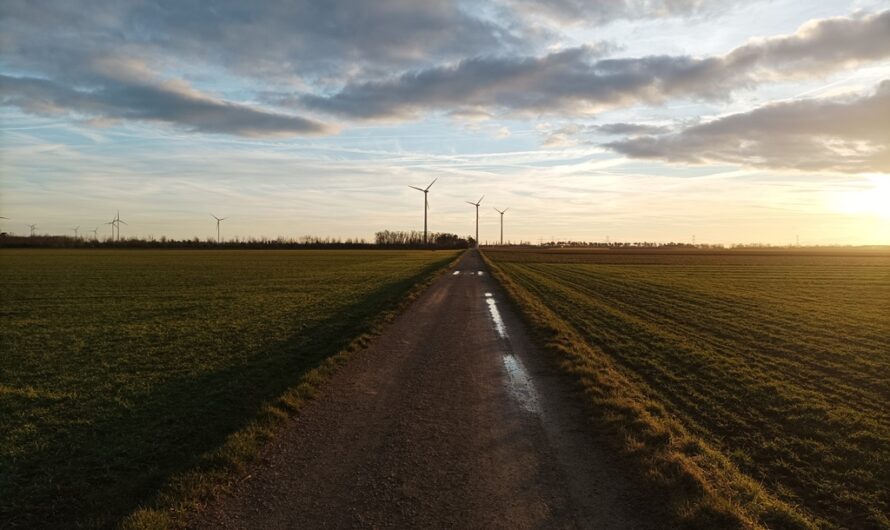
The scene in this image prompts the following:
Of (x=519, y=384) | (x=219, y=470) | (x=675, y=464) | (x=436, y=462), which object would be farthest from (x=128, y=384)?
(x=675, y=464)

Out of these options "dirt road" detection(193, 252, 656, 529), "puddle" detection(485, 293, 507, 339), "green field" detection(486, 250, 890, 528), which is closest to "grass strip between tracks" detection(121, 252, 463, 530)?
"dirt road" detection(193, 252, 656, 529)

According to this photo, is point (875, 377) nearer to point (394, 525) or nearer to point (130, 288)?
point (394, 525)

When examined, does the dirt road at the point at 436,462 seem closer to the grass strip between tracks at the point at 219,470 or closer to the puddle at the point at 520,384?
the puddle at the point at 520,384

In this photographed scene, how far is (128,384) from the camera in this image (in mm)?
10070

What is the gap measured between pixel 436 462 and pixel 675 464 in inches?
105

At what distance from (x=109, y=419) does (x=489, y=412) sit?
18.5ft

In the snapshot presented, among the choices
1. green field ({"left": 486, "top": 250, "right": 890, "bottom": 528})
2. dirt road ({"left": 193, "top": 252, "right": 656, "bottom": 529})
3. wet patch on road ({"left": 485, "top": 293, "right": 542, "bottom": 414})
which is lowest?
green field ({"left": 486, "top": 250, "right": 890, "bottom": 528})

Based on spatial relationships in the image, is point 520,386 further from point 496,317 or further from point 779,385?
point 496,317

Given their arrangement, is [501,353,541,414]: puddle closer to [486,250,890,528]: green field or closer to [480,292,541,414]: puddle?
[480,292,541,414]: puddle

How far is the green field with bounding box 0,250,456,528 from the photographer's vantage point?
5.69 meters

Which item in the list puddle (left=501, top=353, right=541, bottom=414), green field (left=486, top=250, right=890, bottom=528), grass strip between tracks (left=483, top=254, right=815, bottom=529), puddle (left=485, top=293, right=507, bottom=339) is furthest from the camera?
puddle (left=485, top=293, right=507, bottom=339)

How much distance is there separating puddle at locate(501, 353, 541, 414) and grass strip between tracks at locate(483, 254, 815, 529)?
824 millimetres

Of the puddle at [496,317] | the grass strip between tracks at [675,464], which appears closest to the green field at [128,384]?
the puddle at [496,317]

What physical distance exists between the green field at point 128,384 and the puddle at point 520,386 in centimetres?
401
